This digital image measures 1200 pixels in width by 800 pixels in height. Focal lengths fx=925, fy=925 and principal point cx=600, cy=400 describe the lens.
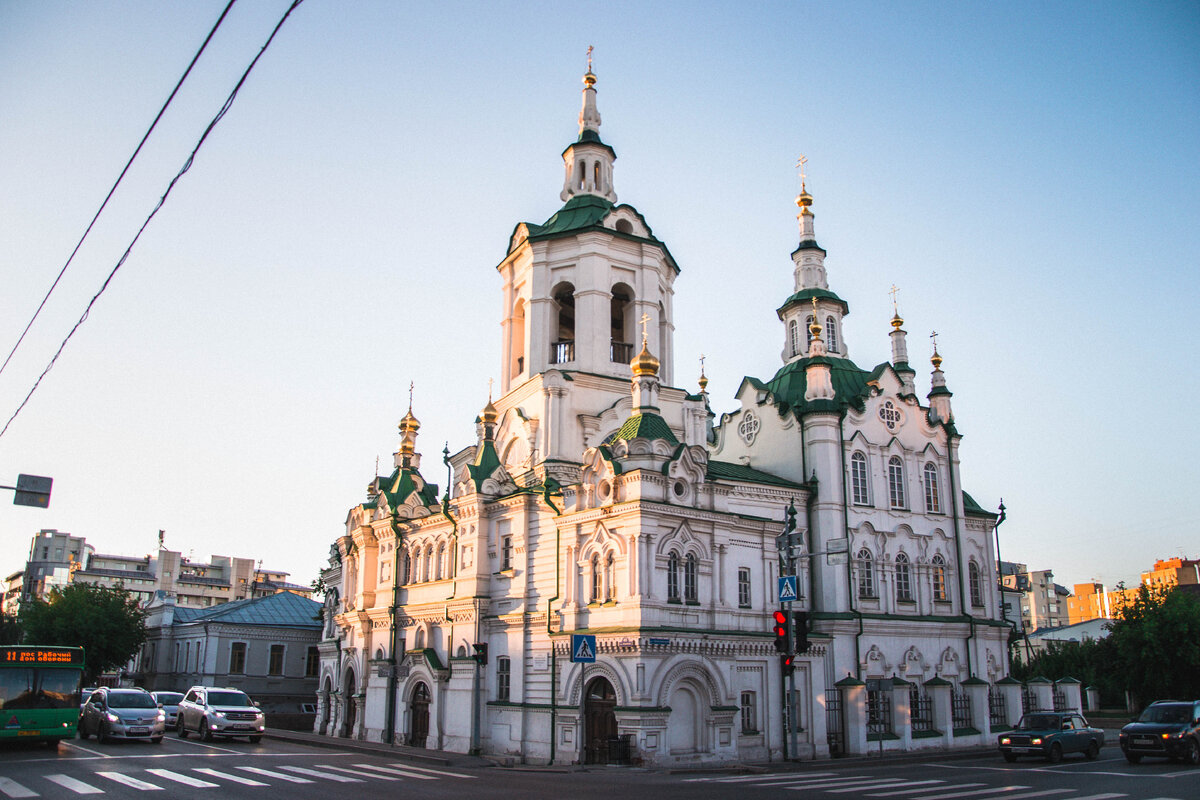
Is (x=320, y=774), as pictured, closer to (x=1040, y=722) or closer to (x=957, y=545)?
(x=1040, y=722)

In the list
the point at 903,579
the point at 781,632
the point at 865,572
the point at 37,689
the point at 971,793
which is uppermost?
the point at 865,572

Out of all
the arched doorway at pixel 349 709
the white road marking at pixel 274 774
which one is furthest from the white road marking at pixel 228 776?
the arched doorway at pixel 349 709

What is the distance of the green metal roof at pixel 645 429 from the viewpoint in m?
27.3

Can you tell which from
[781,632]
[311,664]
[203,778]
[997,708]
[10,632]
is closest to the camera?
[203,778]

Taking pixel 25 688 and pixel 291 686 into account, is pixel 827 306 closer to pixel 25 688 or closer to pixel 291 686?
pixel 25 688

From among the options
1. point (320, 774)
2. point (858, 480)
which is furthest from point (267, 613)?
point (858, 480)

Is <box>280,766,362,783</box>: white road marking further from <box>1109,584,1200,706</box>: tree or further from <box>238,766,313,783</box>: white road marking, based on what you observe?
<box>1109,584,1200,706</box>: tree

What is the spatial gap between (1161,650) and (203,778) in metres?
42.8

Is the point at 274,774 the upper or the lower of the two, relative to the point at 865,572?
lower

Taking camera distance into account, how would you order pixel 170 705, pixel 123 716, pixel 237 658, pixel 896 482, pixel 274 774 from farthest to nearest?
pixel 237 658
pixel 170 705
pixel 896 482
pixel 123 716
pixel 274 774

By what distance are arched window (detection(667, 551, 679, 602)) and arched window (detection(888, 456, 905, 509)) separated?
478 inches

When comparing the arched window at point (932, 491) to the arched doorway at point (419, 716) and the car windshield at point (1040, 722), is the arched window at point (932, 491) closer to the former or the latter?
the car windshield at point (1040, 722)

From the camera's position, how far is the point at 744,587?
1128 inches

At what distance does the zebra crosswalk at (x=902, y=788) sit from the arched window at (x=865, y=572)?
1100cm
